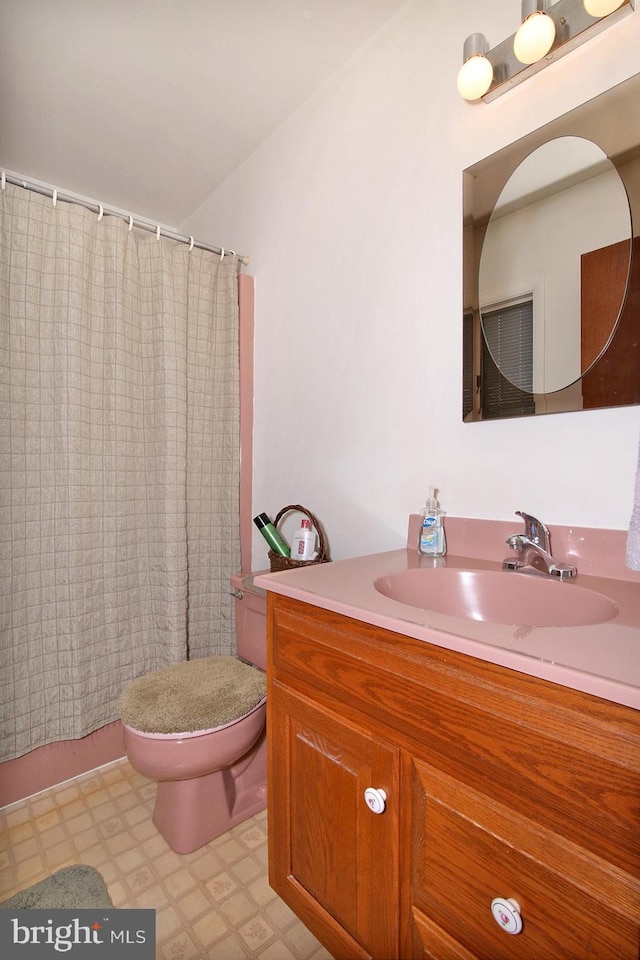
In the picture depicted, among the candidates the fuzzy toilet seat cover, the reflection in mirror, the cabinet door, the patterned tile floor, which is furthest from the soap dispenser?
the patterned tile floor

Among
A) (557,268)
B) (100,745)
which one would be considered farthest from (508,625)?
(100,745)

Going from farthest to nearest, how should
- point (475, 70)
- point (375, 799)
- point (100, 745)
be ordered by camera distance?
point (100, 745) → point (475, 70) → point (375, 799)

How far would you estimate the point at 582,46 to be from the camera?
39.6 inches

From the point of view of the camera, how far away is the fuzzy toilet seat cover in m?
1.24

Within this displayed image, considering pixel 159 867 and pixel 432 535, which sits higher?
pixel 432 535

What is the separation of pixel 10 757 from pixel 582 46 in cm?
244

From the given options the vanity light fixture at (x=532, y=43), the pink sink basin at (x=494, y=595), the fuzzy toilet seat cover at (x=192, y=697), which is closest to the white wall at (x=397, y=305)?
the vanity light fixture at (x=532, y=43)

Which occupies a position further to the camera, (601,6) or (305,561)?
(305,561)

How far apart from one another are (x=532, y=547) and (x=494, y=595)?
0.13 metres

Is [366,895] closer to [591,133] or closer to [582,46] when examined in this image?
[591,133]

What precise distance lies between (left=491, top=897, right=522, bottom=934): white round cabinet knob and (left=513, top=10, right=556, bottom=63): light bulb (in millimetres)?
1525

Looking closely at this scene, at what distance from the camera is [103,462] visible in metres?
1.65

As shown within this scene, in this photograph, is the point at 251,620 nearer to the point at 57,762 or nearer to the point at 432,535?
the point at 432,535

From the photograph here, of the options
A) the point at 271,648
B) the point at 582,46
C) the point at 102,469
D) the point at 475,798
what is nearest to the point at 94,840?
the point at 271,648
